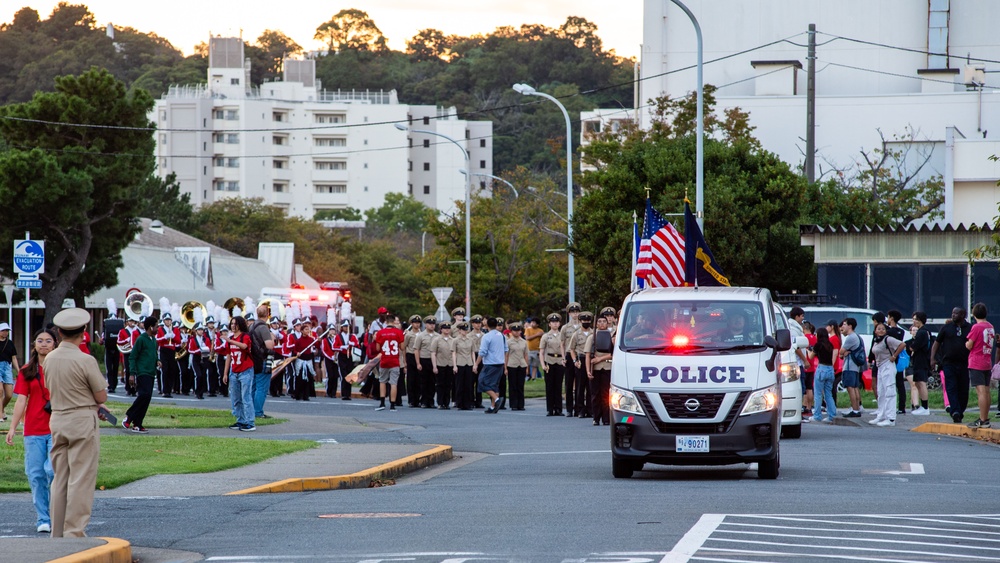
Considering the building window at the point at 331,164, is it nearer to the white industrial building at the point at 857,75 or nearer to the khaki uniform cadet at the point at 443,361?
the white industrial building at the point at 857,75

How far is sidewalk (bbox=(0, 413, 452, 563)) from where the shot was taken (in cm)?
991

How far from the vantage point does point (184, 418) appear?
83.7 ft

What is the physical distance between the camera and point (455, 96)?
152500mm

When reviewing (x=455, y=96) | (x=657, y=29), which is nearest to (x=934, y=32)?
(x=657, y=29)

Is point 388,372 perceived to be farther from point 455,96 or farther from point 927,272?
point 455,96

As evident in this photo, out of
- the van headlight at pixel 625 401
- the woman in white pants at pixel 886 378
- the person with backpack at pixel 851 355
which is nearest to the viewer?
the van headlight at pixel 625 401

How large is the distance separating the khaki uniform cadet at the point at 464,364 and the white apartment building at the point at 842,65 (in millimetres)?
37404

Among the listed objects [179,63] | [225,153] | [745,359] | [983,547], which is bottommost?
[983,547]

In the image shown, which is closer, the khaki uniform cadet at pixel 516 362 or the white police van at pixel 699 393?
the white police van at pixel 699 393

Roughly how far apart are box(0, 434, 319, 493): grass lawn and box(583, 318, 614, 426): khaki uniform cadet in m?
5.88

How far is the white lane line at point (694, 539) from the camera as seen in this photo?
31.4ft

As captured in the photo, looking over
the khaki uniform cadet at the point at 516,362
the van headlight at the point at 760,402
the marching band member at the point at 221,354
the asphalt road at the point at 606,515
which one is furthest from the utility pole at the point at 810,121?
the van headlight at the point at 760,402

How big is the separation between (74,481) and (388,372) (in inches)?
754

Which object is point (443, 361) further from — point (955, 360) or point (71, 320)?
point (71, 320)
